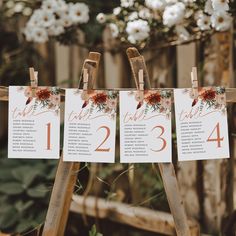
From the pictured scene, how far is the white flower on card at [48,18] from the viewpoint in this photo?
2809mm

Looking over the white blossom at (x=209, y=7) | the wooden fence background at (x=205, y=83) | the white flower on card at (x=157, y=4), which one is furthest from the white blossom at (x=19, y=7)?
the white blossom at (x=209, y=7)

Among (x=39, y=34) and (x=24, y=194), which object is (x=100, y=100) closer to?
(x=39, y=34)

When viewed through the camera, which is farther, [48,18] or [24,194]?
[24,194]

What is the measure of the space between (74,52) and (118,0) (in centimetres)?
44

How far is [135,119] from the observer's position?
6.02 feet

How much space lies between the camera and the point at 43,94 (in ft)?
6.13

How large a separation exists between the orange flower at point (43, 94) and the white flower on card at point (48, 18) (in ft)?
3.35

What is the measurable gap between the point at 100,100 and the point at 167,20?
69 centimetres

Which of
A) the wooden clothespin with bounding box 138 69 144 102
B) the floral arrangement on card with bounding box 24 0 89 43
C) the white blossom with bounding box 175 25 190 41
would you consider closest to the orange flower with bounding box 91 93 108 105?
the wooden clothespin with bounding box 138 69 144 102

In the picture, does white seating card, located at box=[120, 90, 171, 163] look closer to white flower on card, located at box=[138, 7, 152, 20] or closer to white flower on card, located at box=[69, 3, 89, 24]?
white flower on card, located at box=[138, 7, 152, 20]

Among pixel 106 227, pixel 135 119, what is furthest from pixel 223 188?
pixel 135 119

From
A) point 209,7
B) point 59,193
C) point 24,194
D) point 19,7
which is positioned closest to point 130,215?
point 24,194

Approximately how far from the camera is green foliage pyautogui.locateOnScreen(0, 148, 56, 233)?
9.78 ft

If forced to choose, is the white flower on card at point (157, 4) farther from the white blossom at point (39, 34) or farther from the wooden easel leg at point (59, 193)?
the wooden easel leg at point (59, 193)
